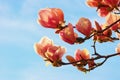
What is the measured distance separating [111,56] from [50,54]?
325 millimetres

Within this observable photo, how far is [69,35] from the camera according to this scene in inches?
79.3

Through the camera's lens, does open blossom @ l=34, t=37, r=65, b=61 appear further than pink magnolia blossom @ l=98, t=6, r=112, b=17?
No

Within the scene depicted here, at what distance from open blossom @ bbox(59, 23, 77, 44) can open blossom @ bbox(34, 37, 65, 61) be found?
12 cm

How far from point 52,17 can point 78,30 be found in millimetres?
157

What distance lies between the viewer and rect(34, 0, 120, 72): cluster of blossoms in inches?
80.1

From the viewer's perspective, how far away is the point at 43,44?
7.04 ft

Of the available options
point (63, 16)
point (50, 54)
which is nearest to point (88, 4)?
point (63, 16)

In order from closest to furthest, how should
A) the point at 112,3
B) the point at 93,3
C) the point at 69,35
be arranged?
the point at 69,35, the point at 112,3, the point at 93,3

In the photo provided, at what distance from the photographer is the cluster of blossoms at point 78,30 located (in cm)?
204

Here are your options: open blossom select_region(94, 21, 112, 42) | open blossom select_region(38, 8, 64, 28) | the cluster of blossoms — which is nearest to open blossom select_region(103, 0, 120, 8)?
the cluster of blossoms

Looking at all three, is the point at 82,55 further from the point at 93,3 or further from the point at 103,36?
the point at 93,3

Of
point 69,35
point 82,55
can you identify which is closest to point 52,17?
point 69,35

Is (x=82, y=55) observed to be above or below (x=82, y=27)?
below

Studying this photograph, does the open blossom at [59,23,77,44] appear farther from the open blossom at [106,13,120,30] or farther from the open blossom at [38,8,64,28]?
the open blossom at [106,13,120,30]
